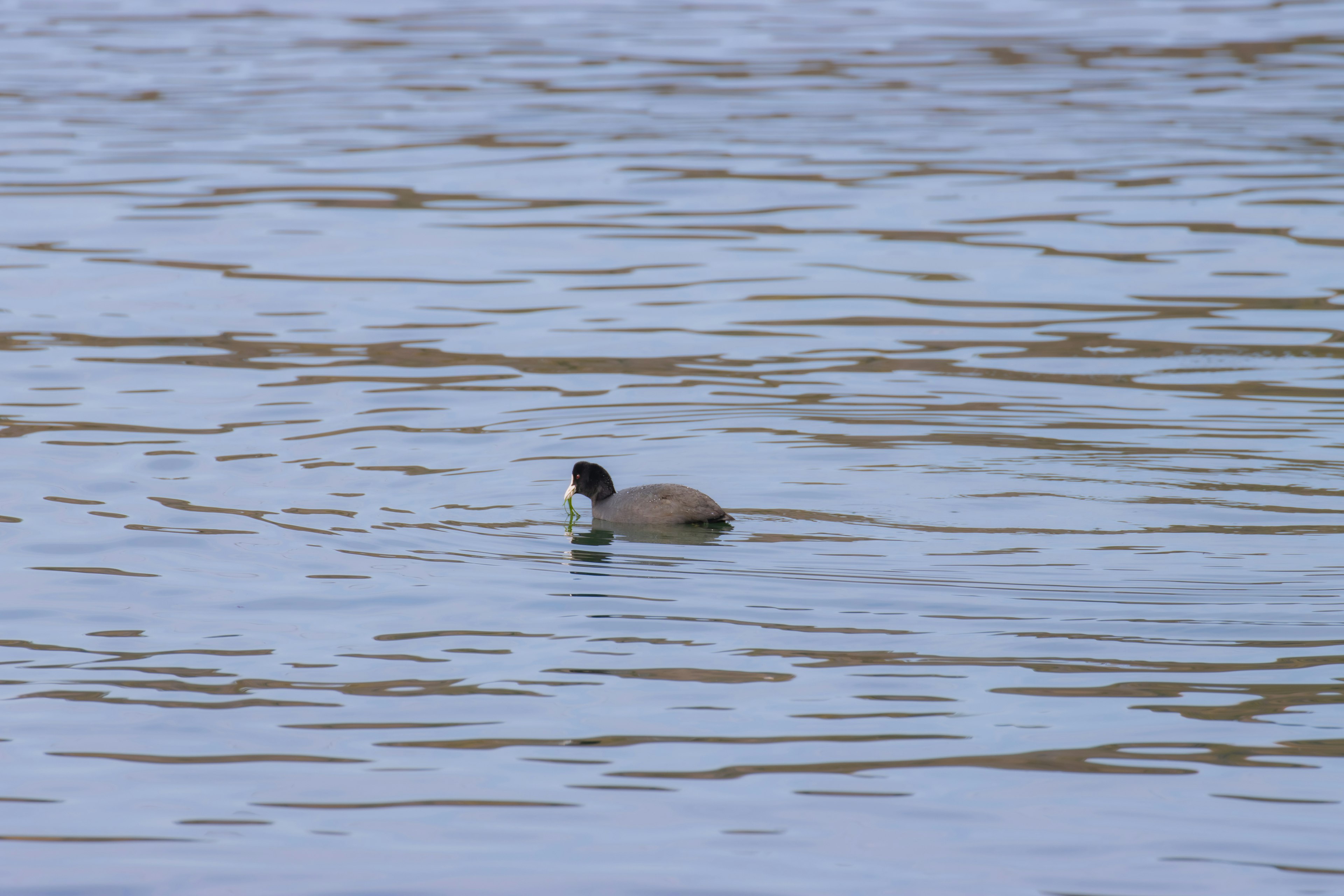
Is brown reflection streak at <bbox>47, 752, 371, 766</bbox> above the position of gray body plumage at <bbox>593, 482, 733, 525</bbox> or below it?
below

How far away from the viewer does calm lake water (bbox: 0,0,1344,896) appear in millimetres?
7324

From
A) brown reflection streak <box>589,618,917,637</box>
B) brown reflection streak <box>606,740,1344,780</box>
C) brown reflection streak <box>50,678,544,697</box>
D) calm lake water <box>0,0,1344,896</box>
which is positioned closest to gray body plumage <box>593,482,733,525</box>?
calm lake water <box>0,0,1344,896</box>

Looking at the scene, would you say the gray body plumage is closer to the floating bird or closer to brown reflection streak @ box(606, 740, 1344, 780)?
the floating bird

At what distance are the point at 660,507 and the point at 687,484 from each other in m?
1.25

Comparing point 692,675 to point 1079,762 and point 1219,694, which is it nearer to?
point 1079,762

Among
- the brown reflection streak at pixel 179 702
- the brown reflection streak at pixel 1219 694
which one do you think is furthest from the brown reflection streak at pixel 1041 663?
the brown reflection streak at pixel 179 702

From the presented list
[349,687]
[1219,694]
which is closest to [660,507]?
[349,687]

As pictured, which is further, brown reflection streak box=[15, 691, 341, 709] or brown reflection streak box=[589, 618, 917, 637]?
brown reflection streak box=[589, 618, 917, 637]

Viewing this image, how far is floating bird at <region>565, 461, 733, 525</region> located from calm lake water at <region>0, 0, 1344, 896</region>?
0.13 m

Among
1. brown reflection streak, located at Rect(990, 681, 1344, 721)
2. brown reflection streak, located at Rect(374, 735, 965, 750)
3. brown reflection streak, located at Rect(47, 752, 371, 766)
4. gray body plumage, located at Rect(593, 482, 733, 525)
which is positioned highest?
gray body plumage, located at Rect(593, 482, 733, 525)

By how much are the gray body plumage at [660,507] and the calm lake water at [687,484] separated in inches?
5.0

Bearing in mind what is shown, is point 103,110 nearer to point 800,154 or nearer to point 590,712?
point 800,154

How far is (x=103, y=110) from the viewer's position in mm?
28766

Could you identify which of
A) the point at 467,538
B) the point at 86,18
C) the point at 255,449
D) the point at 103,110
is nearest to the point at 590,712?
the point at 467,538
